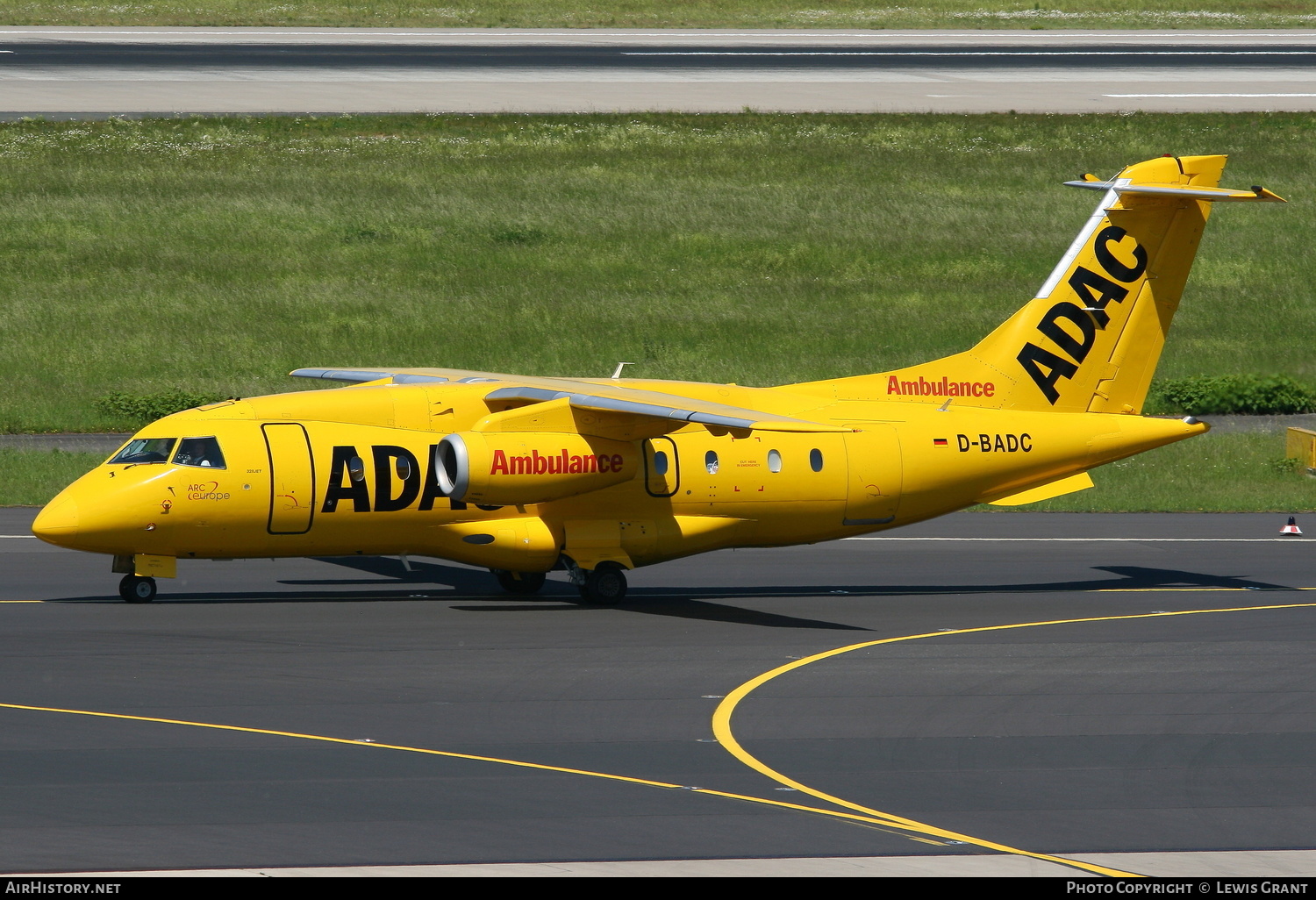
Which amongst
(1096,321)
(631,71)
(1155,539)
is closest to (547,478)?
(1096,321)

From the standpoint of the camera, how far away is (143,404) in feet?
125

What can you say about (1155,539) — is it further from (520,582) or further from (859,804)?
(859,804)

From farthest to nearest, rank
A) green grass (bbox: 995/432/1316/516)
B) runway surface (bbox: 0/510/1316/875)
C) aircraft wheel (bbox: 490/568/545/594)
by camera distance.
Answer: green grass (bbox: 995/432/1316/516) < aircraft wheel (bbox: 490/568/545/594) < runway surface (bbox: 0/510/1316/875)

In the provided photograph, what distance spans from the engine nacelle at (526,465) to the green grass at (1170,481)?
13.1 metres

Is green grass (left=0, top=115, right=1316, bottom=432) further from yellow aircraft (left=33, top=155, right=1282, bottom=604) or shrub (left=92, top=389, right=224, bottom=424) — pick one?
yellow aircraft (left=33, top=155, right=1282, bottom=604)

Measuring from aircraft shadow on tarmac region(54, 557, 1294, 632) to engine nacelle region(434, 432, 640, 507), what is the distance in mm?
1929

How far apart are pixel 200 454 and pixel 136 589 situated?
84.9 inches

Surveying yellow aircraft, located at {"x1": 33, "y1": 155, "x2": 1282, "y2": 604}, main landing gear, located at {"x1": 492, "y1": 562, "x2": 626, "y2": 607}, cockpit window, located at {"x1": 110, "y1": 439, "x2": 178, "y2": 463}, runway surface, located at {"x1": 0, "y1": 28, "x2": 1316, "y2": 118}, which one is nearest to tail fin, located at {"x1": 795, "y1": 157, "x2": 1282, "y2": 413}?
yellow aircraft, located at {"x1": 33, "y1": 155, "x2": 1282, "y2": 604}

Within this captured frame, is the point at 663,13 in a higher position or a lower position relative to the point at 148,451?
higher

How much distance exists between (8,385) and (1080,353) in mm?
27114

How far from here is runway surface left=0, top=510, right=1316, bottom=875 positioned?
1268 cm

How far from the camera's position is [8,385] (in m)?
39.8

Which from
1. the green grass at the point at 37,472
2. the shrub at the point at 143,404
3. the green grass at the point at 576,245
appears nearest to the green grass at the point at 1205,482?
the green grass at the point at 576,245
